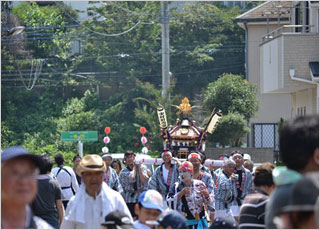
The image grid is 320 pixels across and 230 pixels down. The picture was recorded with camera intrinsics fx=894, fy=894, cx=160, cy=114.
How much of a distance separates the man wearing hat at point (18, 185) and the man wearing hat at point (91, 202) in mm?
1966

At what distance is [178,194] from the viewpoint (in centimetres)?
1145

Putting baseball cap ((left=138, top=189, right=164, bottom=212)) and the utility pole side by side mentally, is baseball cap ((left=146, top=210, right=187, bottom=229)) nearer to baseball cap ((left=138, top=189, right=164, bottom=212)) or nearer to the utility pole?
baseball cap ((left=138, top=189, right=164, bottom=212))

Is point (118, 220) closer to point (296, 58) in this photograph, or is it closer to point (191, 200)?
point (191, 200)

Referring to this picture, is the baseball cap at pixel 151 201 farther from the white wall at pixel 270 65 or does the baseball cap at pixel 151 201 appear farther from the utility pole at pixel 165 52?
the utility pole at pixel 165 52

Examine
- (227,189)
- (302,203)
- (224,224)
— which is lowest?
(227,189)

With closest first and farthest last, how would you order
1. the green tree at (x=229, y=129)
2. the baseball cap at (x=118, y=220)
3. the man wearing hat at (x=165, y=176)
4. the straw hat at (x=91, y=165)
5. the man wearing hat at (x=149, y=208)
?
the baseball cap at (x=118, y=220)
the man wearing hat at (x=149, y=208)
the straw hat at (x=91, y=165)
the man wearing hat at (x=165, y=176)
the green tree at (x=229, y=129)

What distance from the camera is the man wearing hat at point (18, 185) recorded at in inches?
191

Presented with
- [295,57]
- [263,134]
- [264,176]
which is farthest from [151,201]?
[263,134]

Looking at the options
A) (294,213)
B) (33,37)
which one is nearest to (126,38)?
(33,37)

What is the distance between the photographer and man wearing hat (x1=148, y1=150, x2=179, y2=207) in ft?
43.3

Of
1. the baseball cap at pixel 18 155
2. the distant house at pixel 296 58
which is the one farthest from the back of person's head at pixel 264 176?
the distant house at pixel 296 58

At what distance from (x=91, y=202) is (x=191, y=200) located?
4.45 metres

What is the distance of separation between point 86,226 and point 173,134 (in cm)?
1525

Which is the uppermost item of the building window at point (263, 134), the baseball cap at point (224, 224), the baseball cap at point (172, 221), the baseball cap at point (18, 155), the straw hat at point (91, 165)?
the baseball cap at point (18, 155)
